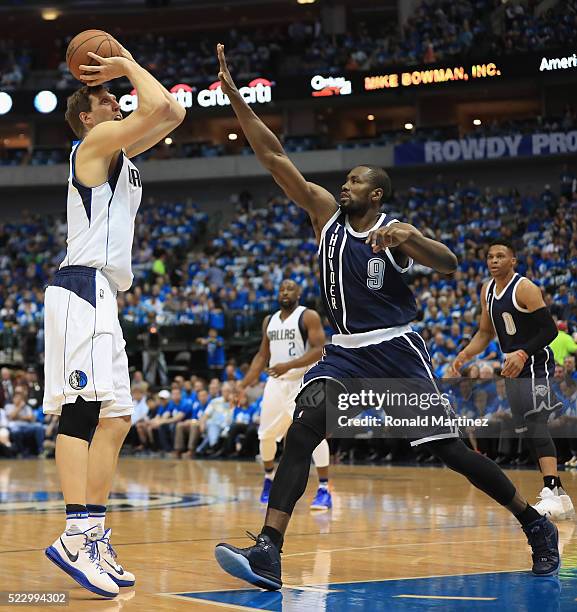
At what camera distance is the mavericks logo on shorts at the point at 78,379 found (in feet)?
16.3

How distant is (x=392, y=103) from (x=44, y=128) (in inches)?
552

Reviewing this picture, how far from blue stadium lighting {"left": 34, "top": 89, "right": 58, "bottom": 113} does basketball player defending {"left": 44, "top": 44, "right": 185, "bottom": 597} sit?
33.8 meters

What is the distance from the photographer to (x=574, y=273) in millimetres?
19797

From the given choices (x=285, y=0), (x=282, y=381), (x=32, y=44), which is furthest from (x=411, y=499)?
(x=32, y=44)

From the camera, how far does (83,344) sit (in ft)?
16.5

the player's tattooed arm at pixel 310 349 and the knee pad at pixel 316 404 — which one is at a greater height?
the player's tattooed arm at pixel 310 349

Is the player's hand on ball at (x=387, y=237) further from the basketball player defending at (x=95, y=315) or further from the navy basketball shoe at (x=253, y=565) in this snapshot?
the navy basketball shoe at (x=253, y=565)

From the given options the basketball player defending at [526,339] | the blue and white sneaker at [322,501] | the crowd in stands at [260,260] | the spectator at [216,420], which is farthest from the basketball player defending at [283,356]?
the spectator at [216,420]

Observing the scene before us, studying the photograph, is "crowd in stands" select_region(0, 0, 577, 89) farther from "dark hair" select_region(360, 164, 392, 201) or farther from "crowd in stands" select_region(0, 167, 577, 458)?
"dark hair" select_region(360, 164, 392, 201)

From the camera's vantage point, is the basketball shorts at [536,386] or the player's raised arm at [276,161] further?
the basketball shorts at [536,386]

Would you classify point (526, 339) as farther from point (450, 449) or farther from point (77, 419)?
point (77, 419)

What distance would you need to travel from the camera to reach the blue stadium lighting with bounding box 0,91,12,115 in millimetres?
38125

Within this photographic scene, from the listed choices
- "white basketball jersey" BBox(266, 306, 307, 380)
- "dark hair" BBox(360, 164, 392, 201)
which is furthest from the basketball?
"white basketball jersey" BBox(266, 306, 307, 380)

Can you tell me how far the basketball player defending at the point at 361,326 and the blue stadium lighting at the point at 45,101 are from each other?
33815 mm
